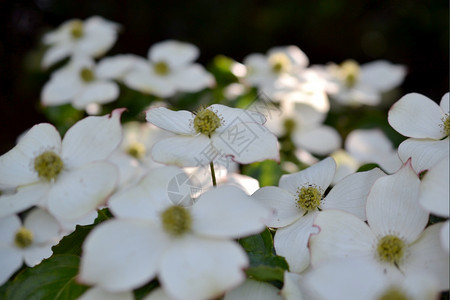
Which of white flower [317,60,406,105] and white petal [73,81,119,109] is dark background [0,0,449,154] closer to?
white flower [317,60,406,105]

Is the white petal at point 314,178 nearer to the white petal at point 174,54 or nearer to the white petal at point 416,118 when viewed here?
the white petal at point 416,118

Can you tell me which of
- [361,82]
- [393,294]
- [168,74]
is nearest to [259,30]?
[361,82]

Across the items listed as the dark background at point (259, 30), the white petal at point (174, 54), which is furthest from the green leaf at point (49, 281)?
the dark background at point (259, 30)

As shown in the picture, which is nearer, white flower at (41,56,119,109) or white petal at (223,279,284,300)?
white petal at (223,279,284,300)

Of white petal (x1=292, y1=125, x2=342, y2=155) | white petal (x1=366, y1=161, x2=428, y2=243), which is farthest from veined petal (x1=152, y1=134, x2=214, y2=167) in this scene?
white petal (x1=292, y1=125, x2=342, y2=155)

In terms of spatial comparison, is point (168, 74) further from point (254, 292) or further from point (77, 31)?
point (254, 292)

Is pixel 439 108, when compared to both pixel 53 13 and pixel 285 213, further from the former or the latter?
pixel 53 13
